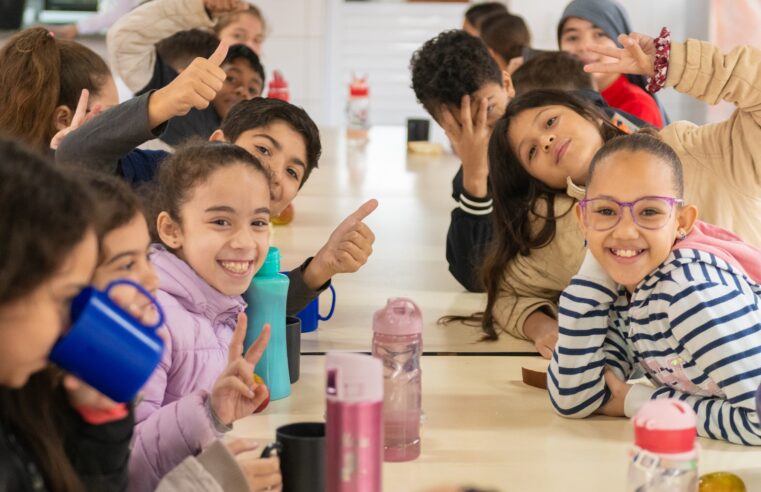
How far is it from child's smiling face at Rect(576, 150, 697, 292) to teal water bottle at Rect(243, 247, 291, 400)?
48cm

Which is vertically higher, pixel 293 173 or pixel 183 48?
pixel 183 48

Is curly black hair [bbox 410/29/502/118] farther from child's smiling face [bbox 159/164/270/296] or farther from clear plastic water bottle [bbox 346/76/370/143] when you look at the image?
clear plastic water bottle [bbox 346/76/370/143]

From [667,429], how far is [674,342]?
0.52 m

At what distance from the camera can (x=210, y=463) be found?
4.01 ft

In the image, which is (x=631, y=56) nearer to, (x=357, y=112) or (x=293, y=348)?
(x=293, y=348)

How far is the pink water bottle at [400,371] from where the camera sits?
55.4 inches

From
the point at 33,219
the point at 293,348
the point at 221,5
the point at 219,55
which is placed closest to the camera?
the point at 33,219

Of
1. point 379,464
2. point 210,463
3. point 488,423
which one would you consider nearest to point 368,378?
point 379,464

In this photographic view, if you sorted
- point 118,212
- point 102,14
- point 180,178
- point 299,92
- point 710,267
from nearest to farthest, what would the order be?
point 118,212
point 710,267
point 180,178
point 102,14
point 299,92

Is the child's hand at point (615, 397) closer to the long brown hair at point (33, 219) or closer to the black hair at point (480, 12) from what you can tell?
the long brown hair at point (33, 219)

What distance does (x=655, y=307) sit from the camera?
61.0 inches

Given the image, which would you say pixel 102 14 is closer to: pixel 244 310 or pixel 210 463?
pixel 244 310

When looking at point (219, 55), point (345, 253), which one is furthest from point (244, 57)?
point (345, 253)

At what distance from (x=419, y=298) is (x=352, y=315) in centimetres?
20
